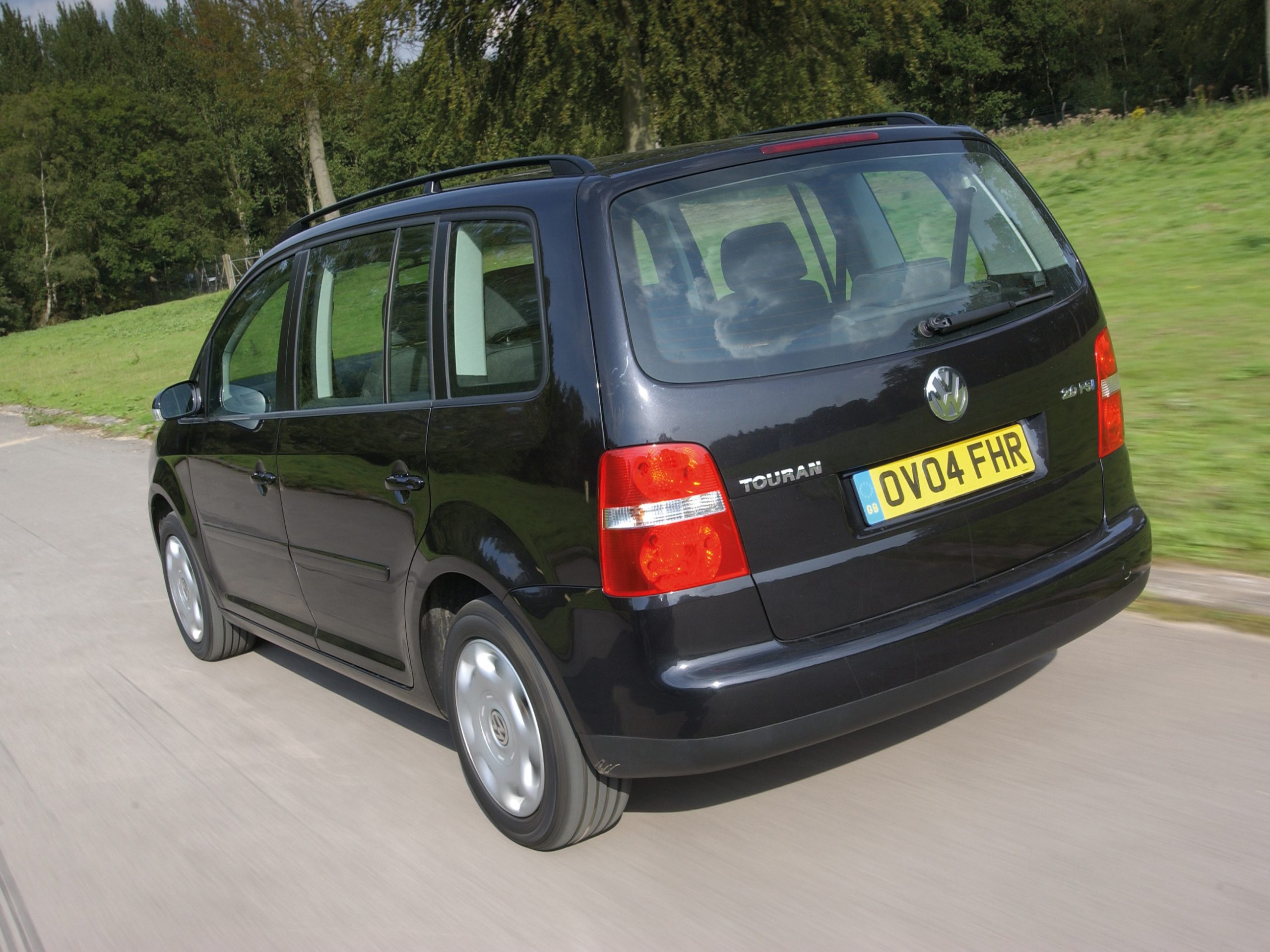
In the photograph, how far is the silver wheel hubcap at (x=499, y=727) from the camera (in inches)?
130

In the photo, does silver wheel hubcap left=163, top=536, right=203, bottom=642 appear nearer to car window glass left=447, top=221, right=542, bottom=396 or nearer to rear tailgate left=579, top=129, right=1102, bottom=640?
car window glass left=447, top=221, right=542, bottom=396

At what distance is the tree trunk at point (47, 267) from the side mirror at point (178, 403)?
7368cm

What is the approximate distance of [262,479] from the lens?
4.54 m

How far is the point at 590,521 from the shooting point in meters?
2.93

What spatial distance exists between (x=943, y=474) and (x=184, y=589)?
154 inches

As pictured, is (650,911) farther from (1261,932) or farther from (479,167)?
(479,167)

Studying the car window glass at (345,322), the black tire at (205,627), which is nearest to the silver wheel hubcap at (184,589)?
the black tire at (205,627)

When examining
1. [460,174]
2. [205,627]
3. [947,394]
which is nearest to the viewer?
[947,394]

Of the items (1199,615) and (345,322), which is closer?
(345,322)

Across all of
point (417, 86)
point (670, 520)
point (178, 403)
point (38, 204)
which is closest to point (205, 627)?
point (178, 403)

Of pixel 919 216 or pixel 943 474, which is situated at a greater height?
pixel 919 216

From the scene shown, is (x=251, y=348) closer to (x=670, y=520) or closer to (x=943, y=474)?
(x=670, y=520)

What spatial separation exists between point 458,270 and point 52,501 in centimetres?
806

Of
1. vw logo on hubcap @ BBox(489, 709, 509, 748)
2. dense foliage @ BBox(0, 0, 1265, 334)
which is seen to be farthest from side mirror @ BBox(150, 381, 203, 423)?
dense foliage @ BBox(0, 0, 1265, 334)
